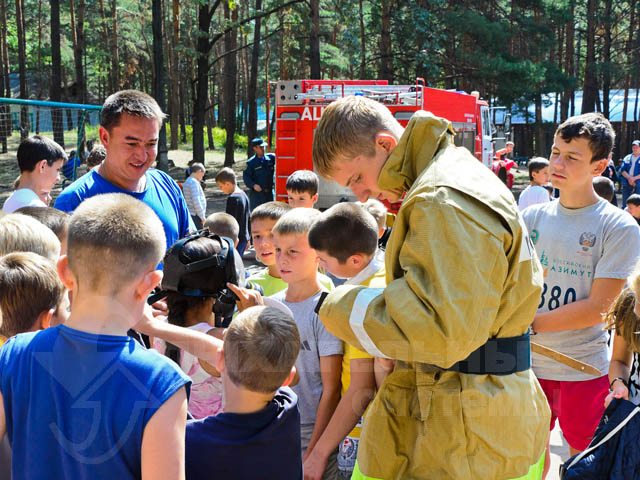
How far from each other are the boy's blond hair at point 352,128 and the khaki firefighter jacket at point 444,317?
0.11 meters

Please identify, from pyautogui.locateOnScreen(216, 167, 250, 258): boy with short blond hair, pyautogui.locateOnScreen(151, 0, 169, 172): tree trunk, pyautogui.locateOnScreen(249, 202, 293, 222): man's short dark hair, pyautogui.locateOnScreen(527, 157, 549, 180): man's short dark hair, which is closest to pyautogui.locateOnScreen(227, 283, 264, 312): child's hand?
pyautogui.locateOnScreen(249, 202, 293, 222): man's short dark hair

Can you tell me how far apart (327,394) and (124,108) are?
1732 mm

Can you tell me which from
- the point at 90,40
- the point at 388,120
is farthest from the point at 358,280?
the point at 90,40

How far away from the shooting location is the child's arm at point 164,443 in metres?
1.58

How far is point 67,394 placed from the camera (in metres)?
1.60

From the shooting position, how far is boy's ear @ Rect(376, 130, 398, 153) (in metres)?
2.05

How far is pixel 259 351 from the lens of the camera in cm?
207

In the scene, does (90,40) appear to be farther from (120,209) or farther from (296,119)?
(120,209)

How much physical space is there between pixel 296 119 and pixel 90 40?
36298 millimetres

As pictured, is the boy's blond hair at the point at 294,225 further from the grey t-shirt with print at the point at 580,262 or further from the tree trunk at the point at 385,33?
the tree trunk at the point at 385,33

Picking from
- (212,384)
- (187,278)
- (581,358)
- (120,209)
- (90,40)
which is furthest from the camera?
(90,40)

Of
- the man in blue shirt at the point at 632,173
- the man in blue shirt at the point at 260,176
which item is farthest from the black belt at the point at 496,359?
the man in blue shirt at the point at 632,173

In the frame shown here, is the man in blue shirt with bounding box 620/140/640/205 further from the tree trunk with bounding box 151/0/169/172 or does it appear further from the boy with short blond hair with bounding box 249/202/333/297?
the boy with short blond hair with bounding box 249/202/333/297

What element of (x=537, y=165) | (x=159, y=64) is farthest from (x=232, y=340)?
(x=159, y=64)
